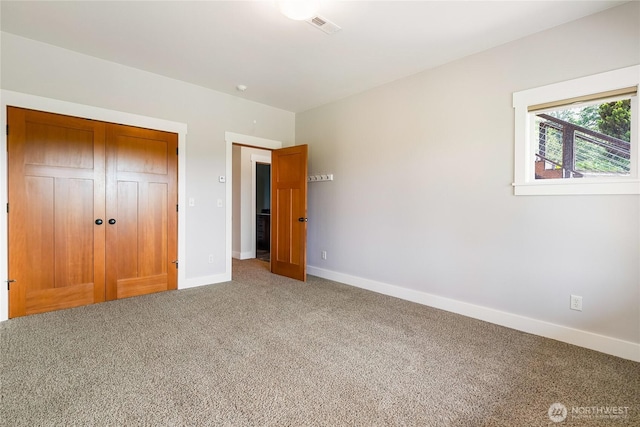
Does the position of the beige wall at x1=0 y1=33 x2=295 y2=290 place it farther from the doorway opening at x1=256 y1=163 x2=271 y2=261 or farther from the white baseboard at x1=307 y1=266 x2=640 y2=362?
the white baseboard at x1=307 y1=266 x2=640 y2=362

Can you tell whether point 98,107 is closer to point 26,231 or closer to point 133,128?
point 133,128

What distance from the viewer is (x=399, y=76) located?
360 cm

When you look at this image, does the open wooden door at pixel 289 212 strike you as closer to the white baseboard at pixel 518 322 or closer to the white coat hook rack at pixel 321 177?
the white coat hook rack at pixel 321 177

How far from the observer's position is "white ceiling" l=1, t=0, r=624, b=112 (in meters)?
2.34

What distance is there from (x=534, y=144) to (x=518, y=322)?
5.37 feet

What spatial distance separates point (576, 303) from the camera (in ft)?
8.07

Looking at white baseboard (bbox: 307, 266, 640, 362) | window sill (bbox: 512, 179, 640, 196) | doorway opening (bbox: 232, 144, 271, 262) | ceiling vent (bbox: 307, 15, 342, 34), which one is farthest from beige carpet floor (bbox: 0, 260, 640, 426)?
doorway opening (bbox: 232, 144, 271, 262)

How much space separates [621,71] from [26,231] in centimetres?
530

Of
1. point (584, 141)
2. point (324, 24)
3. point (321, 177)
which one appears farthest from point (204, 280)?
point (584, 141)

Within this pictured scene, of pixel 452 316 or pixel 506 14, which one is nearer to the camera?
pixel 506 14

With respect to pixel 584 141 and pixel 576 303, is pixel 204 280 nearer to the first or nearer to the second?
pixel 576 303

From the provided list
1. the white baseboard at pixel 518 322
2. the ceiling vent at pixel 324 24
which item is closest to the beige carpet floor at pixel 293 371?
the white baseboard at pixel 518 322

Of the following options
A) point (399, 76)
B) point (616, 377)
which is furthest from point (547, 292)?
point (399, 76)

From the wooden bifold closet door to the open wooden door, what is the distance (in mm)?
1524
